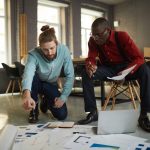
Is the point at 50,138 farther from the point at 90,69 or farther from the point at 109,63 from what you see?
Result: the point at 109,63

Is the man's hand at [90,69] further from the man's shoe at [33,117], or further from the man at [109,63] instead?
the man's shoe at [33,117]

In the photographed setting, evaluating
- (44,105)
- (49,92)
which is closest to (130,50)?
(49,92)

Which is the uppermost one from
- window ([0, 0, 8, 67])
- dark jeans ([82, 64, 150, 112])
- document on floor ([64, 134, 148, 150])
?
window ([0, 0, 8, 67])

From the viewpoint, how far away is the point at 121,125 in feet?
4.92

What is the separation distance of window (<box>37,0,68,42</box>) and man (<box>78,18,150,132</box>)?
4.60m

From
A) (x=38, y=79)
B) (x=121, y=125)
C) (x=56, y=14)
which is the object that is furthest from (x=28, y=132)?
(x=56, y=14)

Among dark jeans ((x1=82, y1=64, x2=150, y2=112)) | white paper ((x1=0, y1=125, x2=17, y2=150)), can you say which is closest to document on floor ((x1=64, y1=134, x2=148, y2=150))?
white paper ((x1=0, y1=125, x2=17, y2=150))

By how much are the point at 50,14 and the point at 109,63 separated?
204 inches

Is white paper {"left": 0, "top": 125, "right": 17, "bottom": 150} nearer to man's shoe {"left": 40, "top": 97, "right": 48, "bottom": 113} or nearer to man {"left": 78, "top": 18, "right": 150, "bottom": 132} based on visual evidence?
man {"left": 78, "top": 18, "right": 150, "bottom": 132}

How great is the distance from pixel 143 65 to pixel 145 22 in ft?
21.1

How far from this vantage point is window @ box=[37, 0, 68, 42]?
6952mm

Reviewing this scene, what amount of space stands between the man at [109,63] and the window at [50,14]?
4598 millimetres

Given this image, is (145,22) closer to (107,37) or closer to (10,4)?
(10,4)

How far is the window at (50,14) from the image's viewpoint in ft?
22.8
